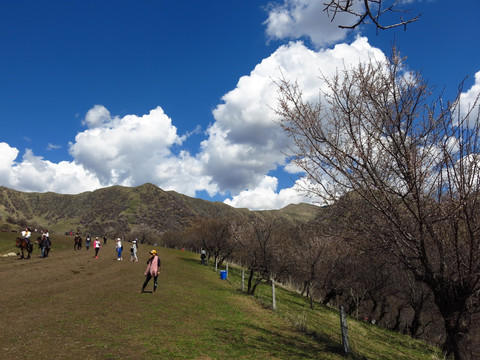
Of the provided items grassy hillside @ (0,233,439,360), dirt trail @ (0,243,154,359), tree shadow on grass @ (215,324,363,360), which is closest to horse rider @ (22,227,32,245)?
dirt trail @ (0,243,154,359)

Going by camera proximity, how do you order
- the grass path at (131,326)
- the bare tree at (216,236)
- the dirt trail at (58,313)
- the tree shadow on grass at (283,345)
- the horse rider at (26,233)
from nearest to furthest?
the dirt trail at (58,313), the grass path at (131,326), the tree shadow on grass at (283,345), the horse rider at (26,233), the bare tree at (216,236)

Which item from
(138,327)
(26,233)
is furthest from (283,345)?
(26,233)

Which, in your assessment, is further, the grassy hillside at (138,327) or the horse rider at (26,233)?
the horse rider at (26,233)

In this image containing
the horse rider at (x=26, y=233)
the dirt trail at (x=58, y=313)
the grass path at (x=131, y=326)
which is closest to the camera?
the dirt trail at (x=58, y=313)

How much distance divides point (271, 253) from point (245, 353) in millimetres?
16247

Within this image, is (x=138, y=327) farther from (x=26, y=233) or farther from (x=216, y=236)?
(x=216, y=236)

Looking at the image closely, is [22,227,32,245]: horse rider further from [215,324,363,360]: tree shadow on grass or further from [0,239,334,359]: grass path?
[215,324,363,360]: tree shadow on grass

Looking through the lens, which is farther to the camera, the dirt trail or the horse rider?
the horse rider

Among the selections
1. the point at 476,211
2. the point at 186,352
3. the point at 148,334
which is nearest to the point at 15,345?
the point at 148,334

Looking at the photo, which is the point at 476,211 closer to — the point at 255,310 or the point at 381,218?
the point at 381,218

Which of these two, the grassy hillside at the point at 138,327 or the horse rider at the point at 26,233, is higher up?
the horse rider at the point at 26,233

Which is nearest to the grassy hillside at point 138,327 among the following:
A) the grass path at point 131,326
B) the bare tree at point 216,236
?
the grass path at point 131,326

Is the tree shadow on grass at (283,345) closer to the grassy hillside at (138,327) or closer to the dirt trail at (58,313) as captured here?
the grassy hillside at (138,327)

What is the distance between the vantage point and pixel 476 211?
512 cm
